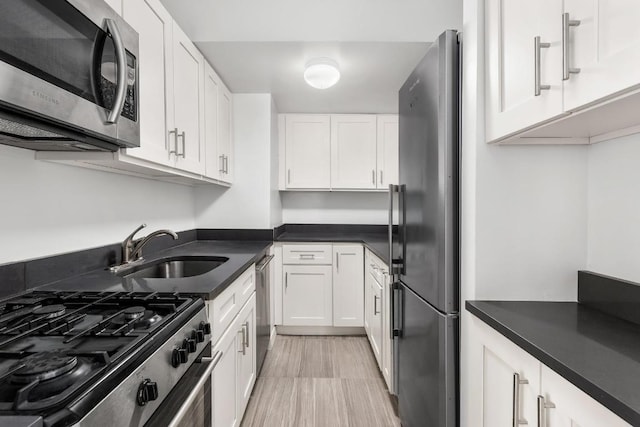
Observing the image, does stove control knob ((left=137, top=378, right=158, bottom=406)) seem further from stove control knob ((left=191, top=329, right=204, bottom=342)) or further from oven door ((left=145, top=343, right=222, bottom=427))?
stove control knob ((left=191, top=329, right=204, bottom=342))

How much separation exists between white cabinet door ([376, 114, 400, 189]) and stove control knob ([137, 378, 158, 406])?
3.04 metres

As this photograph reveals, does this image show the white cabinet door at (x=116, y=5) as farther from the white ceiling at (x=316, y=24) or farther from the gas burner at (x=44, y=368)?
the gas burner at (x=44, y=368)

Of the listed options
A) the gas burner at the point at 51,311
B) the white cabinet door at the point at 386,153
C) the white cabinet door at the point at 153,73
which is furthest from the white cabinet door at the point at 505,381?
the white cabinet door at the point at 386,153

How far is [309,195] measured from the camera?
3.83m

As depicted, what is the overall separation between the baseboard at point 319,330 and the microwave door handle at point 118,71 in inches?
102

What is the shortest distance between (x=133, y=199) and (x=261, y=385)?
4.80 feet

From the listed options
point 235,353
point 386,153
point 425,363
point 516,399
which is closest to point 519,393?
point 516,399

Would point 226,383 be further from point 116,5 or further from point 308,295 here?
point 308,295

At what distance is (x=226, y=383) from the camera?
1504 millimetres

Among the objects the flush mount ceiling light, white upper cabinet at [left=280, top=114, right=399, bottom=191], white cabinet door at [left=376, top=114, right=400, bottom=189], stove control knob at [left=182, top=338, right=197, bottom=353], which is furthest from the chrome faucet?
white cabinet door at [left=376, top=114, right=400, bottom=189]

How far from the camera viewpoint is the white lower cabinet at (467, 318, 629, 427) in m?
0.68

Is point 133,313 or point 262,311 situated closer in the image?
point 133,313

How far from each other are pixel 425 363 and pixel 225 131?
2.21 m

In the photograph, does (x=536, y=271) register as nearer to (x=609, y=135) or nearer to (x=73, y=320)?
(x=609, y=135)
